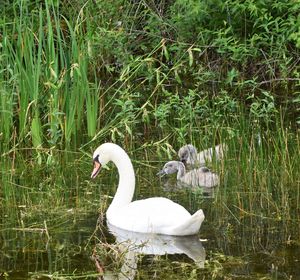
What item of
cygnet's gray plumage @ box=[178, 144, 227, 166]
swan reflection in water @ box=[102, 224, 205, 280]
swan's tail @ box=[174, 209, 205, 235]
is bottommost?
swan reflection in water @ box=[102, 224, 205, 280]

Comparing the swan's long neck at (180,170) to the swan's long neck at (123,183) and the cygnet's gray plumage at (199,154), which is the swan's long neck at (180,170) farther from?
the swan's long neck at (123,183)

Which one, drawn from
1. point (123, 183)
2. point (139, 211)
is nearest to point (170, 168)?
point (123, 183)

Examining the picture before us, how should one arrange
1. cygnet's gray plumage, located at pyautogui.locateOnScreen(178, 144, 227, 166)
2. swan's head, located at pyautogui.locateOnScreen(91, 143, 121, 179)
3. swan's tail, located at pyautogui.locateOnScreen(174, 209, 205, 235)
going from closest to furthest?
swan's tail, located at pyautogui.locateOnScreen(174, 209, 205, 235), swan's head, located at pyautogui.locateOnScreen(91, 143, 121, 179), cygnet's gray plumage, located at pyautogui.locateOnScreen(178, 144, 227, 166)

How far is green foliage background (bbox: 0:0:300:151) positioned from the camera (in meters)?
10.4

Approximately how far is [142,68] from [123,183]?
4.71 meters

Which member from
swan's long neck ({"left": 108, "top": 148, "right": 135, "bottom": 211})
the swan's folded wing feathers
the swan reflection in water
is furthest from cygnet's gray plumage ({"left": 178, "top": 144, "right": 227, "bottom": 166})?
the swan reflection in water

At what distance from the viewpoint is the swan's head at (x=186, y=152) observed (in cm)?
1019

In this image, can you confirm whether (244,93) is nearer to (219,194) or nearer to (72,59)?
(72,59)

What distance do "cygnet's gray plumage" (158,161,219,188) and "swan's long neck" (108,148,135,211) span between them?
33.2 inches

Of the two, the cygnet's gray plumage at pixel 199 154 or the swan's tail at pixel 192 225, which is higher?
the cygnet's gray plumage at pixel 199 154

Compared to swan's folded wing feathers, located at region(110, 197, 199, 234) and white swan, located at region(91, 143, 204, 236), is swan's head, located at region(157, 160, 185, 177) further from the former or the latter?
swan's folded wing feathers, located at region(110, 197, 199, 234)

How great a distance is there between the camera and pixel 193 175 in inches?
377

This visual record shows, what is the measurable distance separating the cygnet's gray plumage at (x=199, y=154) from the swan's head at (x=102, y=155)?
45.4 inches

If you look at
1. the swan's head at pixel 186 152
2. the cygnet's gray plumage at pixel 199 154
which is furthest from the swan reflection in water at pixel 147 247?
the swan's head at pixel 186 152
